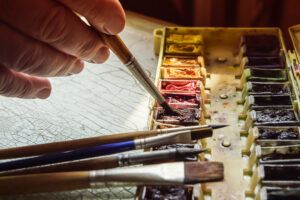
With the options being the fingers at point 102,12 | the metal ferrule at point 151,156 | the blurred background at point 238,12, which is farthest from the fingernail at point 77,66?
the blurred background at point 238,12

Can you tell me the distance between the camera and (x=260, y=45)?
1333mm

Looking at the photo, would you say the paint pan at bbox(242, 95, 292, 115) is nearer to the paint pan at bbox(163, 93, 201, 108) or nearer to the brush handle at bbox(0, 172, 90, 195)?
the paint pan at bbox(163, 93, 201, 108)

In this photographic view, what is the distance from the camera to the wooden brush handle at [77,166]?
3.04ft

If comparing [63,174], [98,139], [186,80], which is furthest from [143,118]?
[63,174]

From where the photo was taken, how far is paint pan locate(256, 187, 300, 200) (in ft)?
2.90

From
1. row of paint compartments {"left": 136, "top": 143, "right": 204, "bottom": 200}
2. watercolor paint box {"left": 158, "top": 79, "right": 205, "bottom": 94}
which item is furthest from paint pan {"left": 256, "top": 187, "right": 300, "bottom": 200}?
watercolor paint box {"left": 158, "top": 79, "right": 205, "bottom": 94}

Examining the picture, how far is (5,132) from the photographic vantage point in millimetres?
1162

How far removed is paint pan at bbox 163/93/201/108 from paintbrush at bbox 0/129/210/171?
0.58 feet

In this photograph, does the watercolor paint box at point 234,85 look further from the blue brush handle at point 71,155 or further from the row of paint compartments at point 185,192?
the blue brush handle at point 71,155

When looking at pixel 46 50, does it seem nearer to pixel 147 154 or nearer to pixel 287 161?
pixel 147 154

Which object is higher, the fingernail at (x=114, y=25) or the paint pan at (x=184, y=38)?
the paint pan at (x=184, y=38)

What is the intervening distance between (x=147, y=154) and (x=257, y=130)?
0.28 meters

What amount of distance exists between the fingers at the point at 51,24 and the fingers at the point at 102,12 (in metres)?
0.02

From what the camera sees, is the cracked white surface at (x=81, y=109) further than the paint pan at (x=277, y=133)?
Yes
